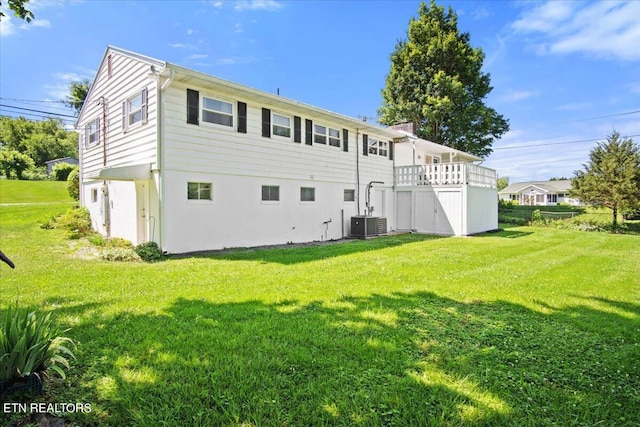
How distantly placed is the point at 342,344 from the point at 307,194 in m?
9.84

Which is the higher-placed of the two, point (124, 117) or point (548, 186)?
point (548, 186)

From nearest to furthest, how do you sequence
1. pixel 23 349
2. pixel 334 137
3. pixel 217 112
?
1. pixel 23 349
2. pixel 217 112
3. pixel 334 137

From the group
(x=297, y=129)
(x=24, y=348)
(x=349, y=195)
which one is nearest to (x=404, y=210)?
(x=349, y=195)

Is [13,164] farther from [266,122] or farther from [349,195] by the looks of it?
[349,195]

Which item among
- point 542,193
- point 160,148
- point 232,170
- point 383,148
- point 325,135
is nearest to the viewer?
point 160,148

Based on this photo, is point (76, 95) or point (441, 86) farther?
point (76, 95)

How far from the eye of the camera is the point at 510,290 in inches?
229

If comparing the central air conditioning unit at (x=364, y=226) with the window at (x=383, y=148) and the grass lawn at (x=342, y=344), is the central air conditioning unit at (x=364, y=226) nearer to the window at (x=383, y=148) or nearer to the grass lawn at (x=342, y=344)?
the window at (x=383, y=148)

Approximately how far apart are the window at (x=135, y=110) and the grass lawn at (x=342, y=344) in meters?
4.89

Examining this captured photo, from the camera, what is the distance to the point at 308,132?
13.1 meters

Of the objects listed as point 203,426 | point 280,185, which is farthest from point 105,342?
point 280,185

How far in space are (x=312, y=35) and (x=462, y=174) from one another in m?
11.6

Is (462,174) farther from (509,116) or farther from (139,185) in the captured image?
(509,116)

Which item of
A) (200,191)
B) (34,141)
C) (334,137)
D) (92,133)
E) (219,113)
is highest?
(34,141)
